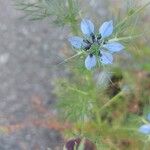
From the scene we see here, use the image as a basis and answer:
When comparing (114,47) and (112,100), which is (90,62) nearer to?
(114,47)

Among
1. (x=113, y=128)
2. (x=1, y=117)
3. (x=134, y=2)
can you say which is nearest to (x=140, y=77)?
(x=113, y=128)

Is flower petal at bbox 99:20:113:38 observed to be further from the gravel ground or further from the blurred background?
the gravel ground

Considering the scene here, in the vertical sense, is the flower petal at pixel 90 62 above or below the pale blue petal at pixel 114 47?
below

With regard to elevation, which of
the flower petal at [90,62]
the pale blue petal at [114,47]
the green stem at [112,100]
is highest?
the green stem at [112,100]

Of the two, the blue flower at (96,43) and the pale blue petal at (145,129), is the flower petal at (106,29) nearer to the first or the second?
the blue flower at (96,43)

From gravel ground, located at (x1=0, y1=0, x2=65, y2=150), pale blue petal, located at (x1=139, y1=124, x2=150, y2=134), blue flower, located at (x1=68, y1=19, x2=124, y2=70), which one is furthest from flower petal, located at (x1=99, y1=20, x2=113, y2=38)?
gravel ground, located at (x1=0, y1=0, x2=65, y2=150)

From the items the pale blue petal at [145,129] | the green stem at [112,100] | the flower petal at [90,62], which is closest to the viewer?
the flower petal at [90,62]

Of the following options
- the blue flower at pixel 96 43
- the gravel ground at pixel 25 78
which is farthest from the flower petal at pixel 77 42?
the gravel ground at pixel 25 78
